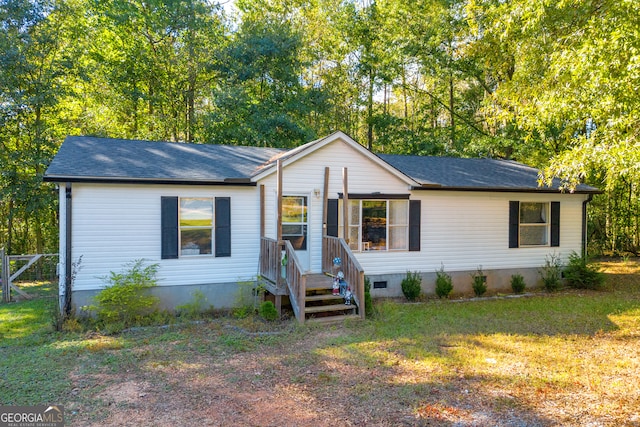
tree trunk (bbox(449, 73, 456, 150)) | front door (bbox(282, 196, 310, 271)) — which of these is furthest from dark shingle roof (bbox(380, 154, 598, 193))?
tree trunk (bbox(449, 73, 456, 150))

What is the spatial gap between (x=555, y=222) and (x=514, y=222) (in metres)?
1.38

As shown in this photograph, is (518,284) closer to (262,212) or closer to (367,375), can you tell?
(262,212)

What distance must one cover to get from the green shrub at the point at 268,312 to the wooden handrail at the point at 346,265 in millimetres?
1627

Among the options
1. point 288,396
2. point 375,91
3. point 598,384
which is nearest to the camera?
point 288,396

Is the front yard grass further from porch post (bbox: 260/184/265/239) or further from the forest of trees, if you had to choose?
the forest of trees

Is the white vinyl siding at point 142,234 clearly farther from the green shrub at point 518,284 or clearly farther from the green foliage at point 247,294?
the green shrub at point 518,284

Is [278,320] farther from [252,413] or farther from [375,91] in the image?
[375,91]

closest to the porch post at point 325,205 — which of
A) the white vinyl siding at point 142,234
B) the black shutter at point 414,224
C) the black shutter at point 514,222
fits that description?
the white vinyl siding at point 142,234

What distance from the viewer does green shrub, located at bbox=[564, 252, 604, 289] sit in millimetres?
11578

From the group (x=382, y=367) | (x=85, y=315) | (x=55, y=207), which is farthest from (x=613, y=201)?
(x=55, y=207)

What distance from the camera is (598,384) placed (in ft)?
16.5

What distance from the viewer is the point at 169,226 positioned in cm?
859

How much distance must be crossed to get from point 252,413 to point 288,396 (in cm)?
56

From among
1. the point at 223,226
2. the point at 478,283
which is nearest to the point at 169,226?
the point at 223,226
